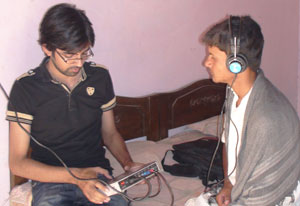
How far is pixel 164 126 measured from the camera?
268cm

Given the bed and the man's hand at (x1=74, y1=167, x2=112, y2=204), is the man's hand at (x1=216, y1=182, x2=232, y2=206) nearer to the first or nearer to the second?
the bed

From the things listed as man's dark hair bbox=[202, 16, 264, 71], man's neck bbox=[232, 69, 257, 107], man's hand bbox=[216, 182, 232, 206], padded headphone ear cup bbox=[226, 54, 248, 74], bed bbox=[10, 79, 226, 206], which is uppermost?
man's dark hair bbox=[202, 16, 264, 71]

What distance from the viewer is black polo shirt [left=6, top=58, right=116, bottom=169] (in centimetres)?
162

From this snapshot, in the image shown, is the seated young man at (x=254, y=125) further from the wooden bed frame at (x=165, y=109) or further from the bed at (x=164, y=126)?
the wooden bed frame at (x=165, y=109)

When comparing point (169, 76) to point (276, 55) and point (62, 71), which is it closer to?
point (62, 71)

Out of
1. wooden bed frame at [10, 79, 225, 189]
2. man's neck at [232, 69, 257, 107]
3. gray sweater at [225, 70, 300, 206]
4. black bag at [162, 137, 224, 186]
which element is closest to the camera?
gray sweater at [225, 70, 300, 206]

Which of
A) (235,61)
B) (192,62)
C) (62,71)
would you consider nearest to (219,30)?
(235,61)

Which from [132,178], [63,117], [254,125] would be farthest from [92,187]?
[254,125]

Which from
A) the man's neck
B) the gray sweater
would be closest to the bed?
the gray sweater

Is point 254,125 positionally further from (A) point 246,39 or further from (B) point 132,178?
(B) point 132,178

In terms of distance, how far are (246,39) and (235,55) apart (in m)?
0.08

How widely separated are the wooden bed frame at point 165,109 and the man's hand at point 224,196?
93 centimetres

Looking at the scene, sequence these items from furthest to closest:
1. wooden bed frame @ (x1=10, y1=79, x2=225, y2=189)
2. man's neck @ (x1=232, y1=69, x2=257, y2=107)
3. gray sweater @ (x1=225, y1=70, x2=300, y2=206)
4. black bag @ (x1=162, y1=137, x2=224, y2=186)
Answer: wooden bed frame @ (x1=10, y1=79, x2=225, y2=189) < black bag @ (x1=162, y1=137, x2=224, y2=186) < man's neck @ (x1=232, y1=69, x2=257, y2=107) < gray sweater @ (x1=225, y1=70, x2=300, y2=206)

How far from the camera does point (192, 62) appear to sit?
2932mm
